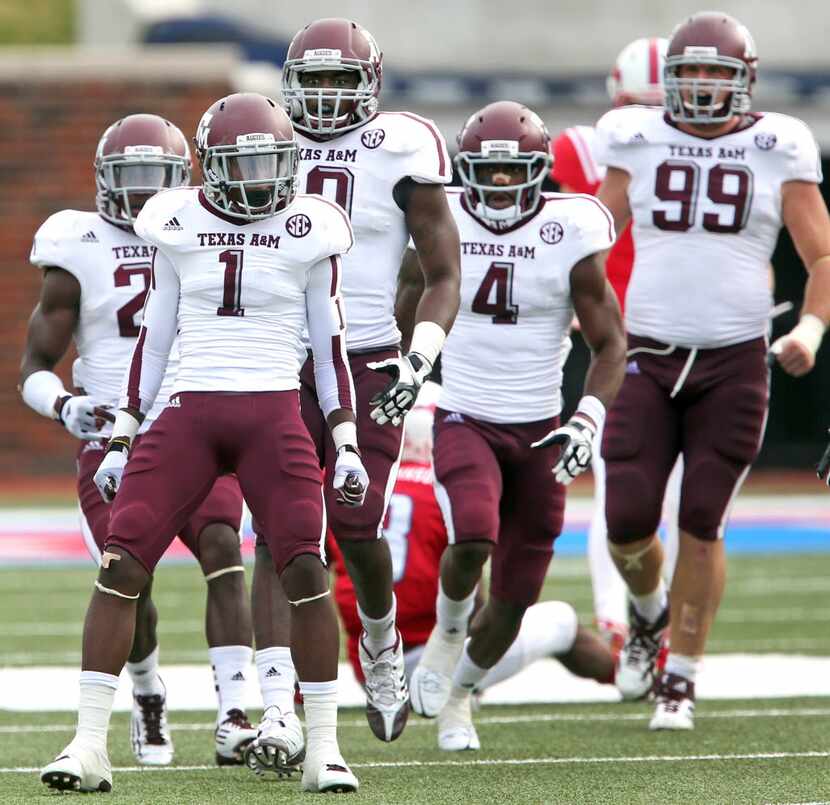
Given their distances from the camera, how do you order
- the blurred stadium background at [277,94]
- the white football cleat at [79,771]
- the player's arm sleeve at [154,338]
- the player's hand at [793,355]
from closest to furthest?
the white football cleat at [79,771] < the player's arm sleeve at [154,338] < the player's hand at [793,355] < the blurred stadium background at [277,94]

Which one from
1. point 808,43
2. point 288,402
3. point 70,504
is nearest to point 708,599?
point 288,402

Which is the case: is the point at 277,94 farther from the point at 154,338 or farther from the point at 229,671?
the point at 154,338

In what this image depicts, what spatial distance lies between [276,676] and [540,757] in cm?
82

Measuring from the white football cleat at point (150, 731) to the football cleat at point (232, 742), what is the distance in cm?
16

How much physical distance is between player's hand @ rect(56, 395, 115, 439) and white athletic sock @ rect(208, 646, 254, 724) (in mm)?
687

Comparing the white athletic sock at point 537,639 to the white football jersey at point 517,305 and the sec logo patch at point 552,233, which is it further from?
the sec logo patch at point 552,233

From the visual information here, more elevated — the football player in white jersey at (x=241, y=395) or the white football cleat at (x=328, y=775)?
the football player in white jersey at (x=241, y=395)

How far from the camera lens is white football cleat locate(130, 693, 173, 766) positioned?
5438 mm

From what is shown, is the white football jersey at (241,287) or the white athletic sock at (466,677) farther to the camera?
the white athletic sock at (466,677)

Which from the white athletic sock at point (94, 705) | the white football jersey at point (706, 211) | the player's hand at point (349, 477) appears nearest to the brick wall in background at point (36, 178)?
the white football jersey at point (706, 211)

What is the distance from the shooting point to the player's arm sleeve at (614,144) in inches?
249

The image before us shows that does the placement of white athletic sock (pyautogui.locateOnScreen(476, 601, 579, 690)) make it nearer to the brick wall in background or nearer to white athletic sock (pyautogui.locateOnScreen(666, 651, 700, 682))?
white athletic sock (pyautogui.locateOnScreen(666, 651, 700, 682))

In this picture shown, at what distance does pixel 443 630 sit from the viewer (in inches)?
233

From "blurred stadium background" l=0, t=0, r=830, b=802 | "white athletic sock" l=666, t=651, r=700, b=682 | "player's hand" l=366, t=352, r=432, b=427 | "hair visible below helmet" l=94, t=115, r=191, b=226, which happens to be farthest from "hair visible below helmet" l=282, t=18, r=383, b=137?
"blurred stadium background" l=0, t=0, r=830, b=802
